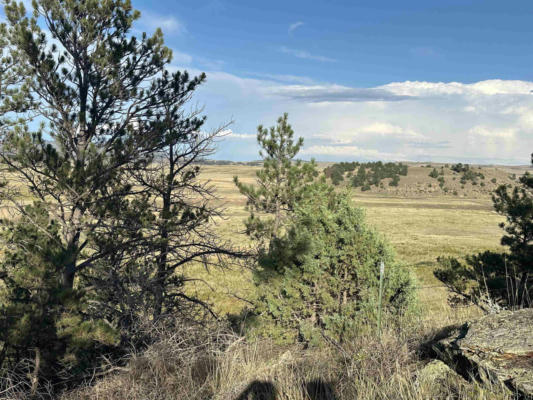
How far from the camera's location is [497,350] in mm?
3090

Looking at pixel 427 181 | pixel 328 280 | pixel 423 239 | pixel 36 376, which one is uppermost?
pixel 328 280

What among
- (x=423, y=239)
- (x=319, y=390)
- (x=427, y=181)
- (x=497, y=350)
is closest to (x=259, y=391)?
(x=319, y=390)

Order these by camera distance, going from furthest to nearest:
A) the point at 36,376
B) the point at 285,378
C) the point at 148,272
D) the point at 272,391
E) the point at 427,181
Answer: the point at 427,181 → the point at 148,272 → the point at 36,376 → the point at 285,378 → the point at 272,391

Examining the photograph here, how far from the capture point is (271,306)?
5.62 meters

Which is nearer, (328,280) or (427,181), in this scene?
(328,280)

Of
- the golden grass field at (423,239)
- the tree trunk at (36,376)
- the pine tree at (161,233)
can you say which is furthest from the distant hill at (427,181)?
the tree trunk at (36,376)

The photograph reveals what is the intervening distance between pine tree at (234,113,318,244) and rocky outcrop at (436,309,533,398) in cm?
935

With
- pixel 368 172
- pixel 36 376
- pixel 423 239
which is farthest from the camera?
pixel 368 172

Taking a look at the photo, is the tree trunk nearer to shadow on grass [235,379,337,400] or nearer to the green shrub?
shadow on grass [235,379,337,400]

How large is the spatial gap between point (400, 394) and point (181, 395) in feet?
5.97

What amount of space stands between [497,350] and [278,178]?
11.1 meters

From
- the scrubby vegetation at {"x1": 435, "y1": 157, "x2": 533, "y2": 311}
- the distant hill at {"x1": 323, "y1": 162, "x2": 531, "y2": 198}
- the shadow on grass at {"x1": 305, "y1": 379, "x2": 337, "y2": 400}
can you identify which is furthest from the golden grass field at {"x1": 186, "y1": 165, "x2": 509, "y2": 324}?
the shadow on grass at {"x1": 305, "y1": 379, "x2": 337, "y2": 400}

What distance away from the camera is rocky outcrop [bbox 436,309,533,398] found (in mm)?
2834

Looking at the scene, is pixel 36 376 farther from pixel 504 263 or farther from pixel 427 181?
pixel 427 181
